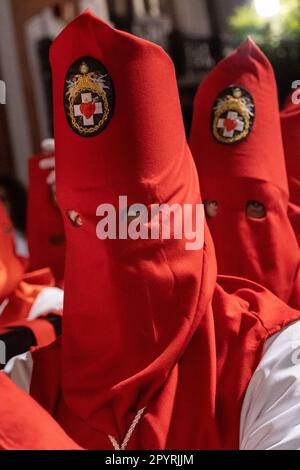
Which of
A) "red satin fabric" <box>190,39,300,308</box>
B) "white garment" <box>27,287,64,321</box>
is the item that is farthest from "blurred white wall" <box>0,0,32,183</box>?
"red satin fabric" <box>190,39,300,308</box>

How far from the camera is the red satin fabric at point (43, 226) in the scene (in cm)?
228

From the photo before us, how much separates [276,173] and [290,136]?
0.34 ft

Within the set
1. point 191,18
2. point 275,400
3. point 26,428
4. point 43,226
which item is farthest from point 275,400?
point 191,18

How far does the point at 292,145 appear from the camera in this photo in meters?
1.29

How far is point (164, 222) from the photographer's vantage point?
3.33 feet

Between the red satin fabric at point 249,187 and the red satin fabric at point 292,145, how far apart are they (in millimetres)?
56

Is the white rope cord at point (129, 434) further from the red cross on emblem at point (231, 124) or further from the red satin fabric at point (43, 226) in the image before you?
the red satin fabric at point (43, 226)

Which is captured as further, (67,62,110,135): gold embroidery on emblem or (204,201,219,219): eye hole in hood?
(204,201,219,219): eye hole in hood

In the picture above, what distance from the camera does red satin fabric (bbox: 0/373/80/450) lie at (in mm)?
869

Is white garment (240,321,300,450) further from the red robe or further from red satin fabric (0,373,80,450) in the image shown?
the red robe

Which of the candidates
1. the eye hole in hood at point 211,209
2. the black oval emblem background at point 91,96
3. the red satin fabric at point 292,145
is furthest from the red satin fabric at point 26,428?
the red satin fabric at point 292,145

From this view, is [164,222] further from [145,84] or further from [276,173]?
[276,173]

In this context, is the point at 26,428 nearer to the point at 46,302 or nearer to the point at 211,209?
the point at 211,209

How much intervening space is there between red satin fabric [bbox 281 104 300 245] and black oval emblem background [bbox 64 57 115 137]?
1.43ft
